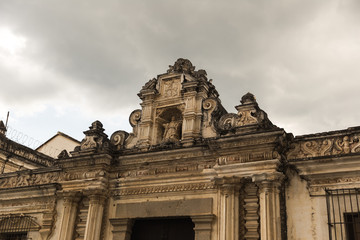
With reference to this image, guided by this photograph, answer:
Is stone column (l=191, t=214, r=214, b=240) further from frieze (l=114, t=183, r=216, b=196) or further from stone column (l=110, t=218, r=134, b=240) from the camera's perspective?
stone column (l=110, t=218, r=134, b=240)

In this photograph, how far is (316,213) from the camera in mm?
8719

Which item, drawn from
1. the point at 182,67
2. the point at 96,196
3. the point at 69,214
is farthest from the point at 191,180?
Result: the point at 69,214

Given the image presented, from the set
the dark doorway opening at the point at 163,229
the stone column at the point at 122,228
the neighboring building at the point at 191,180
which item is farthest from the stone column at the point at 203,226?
the stone column at the point at 122,228

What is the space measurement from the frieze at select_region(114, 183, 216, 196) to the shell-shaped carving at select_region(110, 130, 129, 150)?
143cm

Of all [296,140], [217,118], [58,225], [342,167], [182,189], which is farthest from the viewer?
[58,225]

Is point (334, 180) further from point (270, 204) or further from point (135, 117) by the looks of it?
point (135, 117)

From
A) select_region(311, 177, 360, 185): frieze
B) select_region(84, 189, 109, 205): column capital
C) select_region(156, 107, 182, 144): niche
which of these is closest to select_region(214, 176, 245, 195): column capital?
select_region(311, 177, 360, 185): frieze

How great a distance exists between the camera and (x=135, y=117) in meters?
12.1

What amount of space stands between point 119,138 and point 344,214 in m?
6.48

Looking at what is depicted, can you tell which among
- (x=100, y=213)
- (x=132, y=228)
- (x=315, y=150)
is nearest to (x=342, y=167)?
(x=315, y=150)

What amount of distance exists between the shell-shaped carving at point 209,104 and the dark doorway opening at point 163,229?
9.74 feet

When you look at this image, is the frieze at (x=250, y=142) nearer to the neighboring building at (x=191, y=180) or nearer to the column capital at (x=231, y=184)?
the neighboring building at (x=191, y=180)

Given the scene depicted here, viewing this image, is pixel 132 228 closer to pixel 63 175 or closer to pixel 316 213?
pixel 63 175

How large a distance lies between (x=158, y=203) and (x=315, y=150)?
4100mm
